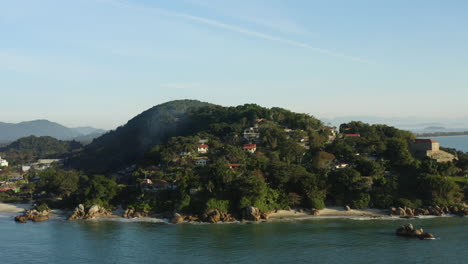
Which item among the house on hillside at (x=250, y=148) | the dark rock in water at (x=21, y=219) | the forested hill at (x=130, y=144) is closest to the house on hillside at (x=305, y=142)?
the house on hillside at (x=250, y=148)

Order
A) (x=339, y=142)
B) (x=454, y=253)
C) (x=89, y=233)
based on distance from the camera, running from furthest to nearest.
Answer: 1. (x=339, y=142)
2. (x=89, y=233)
3. (x=454, y=253)

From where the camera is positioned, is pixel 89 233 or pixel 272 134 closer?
pixel 89 233

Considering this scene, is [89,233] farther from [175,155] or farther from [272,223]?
[175,155]

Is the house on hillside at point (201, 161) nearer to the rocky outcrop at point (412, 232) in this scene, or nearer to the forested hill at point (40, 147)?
the rocky outcrop at point (412, 232)

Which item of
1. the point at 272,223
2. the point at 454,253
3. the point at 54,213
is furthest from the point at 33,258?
the point at 454,253

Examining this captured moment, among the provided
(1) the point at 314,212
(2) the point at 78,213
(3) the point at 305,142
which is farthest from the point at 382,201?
(2) the point at 78,213

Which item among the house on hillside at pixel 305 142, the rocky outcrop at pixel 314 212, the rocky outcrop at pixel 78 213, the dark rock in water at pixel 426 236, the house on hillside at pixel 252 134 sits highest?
the house on hillside at pixel 252 134

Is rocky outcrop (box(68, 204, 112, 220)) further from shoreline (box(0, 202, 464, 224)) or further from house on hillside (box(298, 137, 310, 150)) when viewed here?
house on hillside (box(298, 137, 310, 150))

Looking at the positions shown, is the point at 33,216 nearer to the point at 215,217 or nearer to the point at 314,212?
the point at 215,217
